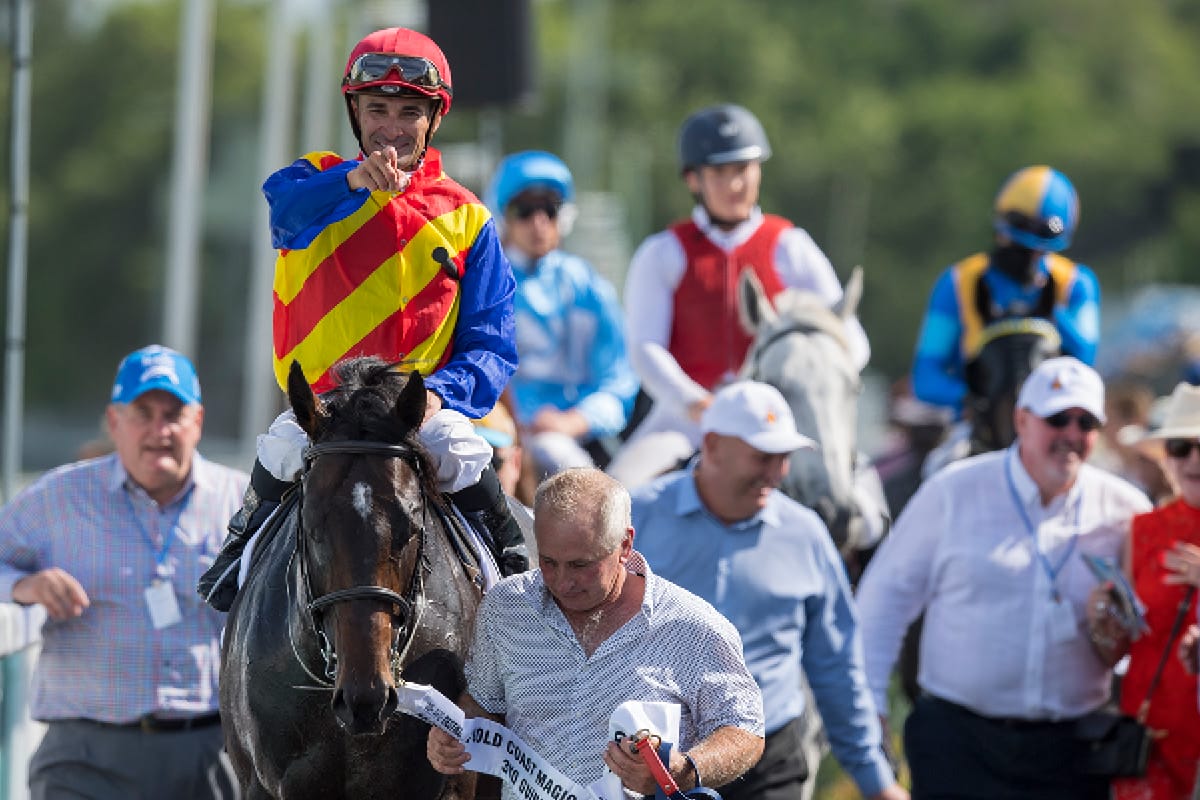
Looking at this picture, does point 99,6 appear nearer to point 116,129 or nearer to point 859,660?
point 116,129

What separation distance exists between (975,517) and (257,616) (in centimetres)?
304

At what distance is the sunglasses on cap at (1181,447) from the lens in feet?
25.2

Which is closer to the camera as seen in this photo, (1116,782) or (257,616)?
(257,616)

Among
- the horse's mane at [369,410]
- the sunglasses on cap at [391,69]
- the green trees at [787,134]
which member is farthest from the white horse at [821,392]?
the green trees at [787,134]

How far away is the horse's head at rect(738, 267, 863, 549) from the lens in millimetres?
8312

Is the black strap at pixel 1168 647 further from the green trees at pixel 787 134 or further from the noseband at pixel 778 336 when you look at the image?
the green trees at pixel 787 134

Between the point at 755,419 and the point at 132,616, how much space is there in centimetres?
221

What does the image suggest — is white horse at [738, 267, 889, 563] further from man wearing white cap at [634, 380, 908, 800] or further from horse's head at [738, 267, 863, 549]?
man wearing white cap at [634, 380, 908, 800]

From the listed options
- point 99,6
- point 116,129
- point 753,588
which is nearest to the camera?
point 753,588

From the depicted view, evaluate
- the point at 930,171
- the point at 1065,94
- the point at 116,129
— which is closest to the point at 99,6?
the point at 116,129

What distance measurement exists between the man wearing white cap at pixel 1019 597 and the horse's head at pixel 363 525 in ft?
9.35

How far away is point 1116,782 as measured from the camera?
7.62 metres

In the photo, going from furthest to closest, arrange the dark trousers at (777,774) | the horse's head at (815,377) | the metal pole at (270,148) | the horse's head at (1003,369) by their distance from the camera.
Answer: the metal pole at (270,148) < the horse's head at (1003,369) < the horse's head at (815,377) < the dark trousers at (777,774)

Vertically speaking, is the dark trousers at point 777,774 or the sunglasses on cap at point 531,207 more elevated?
the sunglasses on cap at point 531,207
